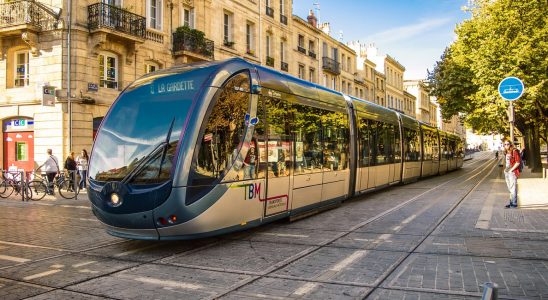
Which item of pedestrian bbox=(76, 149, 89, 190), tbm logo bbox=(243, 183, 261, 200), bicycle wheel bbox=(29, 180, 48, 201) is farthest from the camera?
pedestrian bbox=(76, 149, 89, 190)

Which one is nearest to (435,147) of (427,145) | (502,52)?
(427,145)

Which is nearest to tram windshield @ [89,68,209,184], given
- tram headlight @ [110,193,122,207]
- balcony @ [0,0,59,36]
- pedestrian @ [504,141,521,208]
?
tram headlight @ [110,193,122,207]

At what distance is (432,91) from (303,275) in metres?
26.1

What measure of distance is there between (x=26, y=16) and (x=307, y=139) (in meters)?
14.8

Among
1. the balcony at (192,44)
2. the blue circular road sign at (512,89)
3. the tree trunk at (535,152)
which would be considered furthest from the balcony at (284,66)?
the blue circular road sign at (512,89)

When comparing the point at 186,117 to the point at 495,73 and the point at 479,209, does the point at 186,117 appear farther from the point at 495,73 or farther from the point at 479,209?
the point at 495,73

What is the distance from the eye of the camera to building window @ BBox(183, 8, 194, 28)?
79.3ft

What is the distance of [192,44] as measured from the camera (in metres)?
23.3

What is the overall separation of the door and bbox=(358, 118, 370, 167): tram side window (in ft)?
15.0

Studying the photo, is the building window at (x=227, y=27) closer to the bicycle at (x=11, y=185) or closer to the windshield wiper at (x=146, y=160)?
the bicycle at (x=11, y=185)

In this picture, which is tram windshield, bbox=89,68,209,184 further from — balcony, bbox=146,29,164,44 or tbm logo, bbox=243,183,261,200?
balcony, bbox=146,29,164,44

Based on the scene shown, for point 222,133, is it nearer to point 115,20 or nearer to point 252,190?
point 252,190

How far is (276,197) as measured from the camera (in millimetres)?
8438

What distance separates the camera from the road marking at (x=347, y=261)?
5.88 m
